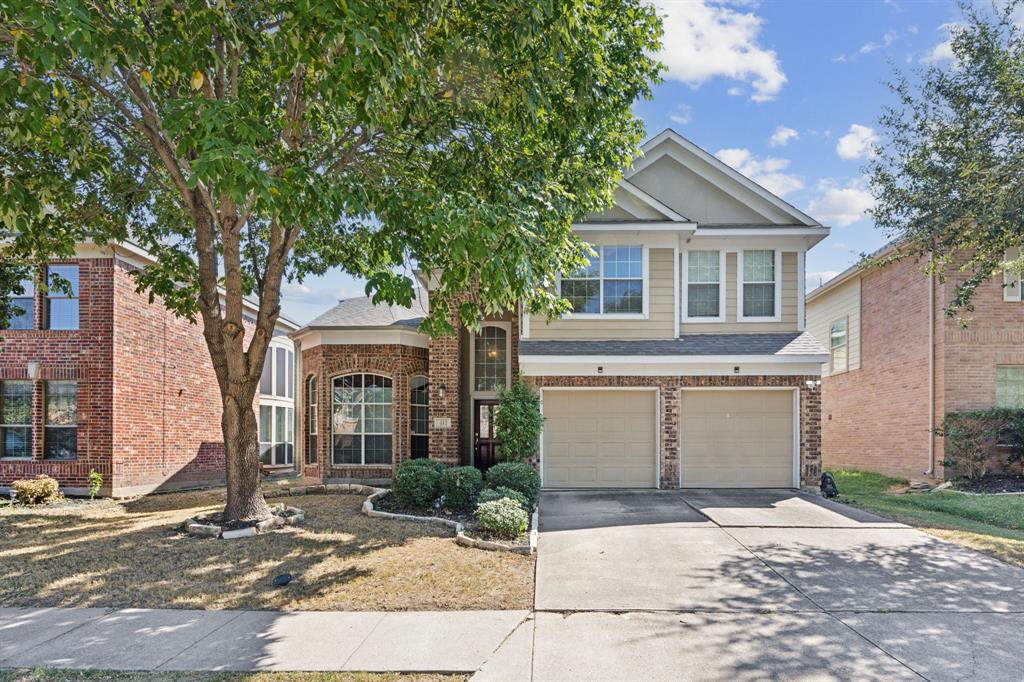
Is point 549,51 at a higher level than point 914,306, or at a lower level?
higher

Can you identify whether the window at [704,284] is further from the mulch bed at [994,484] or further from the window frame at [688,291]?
the mulch bed at [994,484]

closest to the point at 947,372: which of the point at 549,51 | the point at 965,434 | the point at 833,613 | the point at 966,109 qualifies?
the point at 965,434

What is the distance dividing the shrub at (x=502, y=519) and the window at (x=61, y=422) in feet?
37.1

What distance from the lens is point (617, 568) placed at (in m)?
7.65

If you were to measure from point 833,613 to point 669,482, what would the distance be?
292 inches

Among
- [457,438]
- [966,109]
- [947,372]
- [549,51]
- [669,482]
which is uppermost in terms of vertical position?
[966,109]

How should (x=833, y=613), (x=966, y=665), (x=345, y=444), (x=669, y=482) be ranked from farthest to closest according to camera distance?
1. (x=345, y=444)
2. (x=669, y=482)
3. (x=833, y=613)
4. (x=966, y=665)

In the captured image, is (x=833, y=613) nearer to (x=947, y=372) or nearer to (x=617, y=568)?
(x=617, y=568)

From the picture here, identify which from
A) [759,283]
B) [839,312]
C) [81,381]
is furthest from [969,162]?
[81,381]

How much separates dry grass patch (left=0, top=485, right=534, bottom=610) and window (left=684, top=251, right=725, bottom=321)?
8.30 meters

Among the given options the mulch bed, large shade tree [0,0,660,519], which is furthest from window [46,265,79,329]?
the mulch bed

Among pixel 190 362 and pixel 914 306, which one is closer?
pixel 914 306

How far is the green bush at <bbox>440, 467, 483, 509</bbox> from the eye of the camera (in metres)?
11.2

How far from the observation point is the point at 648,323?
14008 millimetres
